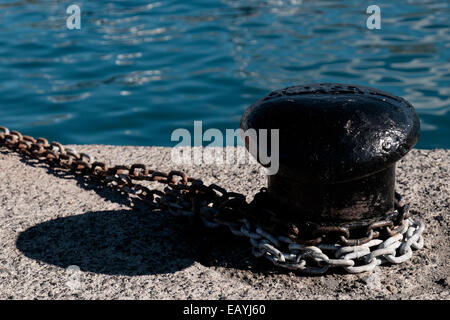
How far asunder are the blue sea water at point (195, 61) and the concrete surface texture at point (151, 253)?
260cm

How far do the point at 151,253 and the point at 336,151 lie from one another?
40.7 inches

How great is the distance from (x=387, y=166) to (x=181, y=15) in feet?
23.5

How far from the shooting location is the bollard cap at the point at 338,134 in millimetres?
2643

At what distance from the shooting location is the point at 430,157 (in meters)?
4.20

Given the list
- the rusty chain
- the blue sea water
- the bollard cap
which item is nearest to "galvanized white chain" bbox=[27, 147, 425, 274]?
the rusty chain

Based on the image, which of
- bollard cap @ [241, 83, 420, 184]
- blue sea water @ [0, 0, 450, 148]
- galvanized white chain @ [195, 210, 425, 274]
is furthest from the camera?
blue sea water @ [0, 0, 450, 148]

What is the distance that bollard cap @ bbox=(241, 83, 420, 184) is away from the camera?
2.64 meters

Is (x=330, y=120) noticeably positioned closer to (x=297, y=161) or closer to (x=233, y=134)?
(x=297, y=161)

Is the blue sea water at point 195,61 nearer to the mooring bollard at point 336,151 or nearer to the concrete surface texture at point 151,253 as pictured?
the concrete surface texture at point 151,253

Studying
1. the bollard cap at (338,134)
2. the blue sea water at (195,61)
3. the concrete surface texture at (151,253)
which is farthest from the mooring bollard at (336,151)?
the blue sea water at (195,61)

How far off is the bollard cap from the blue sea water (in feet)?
12.1

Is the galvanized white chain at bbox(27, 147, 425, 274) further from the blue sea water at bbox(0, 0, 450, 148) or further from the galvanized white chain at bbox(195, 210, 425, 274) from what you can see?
the blue sea water at bbox(0, 0, 450, 148)

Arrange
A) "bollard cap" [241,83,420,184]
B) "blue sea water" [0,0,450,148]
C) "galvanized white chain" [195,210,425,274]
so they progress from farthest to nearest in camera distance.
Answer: "blue sea water" [0,0,450,148] → "galvanized white chain" [195,210,425,274] → "bollard cap" [241,83,420,184]
